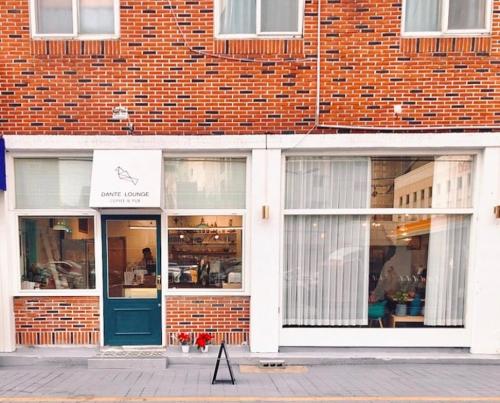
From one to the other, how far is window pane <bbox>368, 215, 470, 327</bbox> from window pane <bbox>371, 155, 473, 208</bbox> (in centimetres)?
27

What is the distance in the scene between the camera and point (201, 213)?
571 cm

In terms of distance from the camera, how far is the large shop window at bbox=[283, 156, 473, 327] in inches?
224

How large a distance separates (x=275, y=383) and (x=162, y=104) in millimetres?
4567

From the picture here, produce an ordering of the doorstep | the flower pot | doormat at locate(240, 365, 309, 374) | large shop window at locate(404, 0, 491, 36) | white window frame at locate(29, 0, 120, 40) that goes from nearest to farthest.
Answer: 1. doormat at locate(240, 365, 309, 374)
2. the doorstep
3. white window frame at locate(29, 0, 120, 40)
4. large shop window at locate(404, 0, 491, 36)
5. the flower pot

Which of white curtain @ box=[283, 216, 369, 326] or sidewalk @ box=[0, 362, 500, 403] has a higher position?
white curtain @ box=[283, 216, 369, 326]

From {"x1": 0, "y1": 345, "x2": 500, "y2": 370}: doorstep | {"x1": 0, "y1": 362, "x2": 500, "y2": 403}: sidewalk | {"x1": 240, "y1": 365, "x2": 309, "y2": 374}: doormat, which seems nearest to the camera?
{"x1": 0, "y1": 362, "x2": 500, "y2": 403}: sidewalk

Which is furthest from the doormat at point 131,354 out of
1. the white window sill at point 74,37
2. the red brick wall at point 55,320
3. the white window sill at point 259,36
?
the white window sill at point 259,36

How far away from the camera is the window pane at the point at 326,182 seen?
18.7ft

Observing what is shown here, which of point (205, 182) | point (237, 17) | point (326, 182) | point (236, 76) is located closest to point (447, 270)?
point (326, 182)

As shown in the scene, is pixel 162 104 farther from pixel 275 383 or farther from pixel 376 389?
pixel 376 389

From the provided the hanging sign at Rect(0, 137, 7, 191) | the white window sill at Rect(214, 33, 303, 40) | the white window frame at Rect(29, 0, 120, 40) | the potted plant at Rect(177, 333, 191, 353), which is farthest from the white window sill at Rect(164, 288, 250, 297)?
the white window frame at Rect(29, 0, 120, 40)

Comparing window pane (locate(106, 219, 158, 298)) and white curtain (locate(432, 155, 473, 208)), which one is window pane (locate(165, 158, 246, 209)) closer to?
window pane (locate(106, 219, 158, 298))

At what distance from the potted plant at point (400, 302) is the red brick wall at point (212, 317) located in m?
A: 2.63

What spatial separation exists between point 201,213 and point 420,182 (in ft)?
12.4
